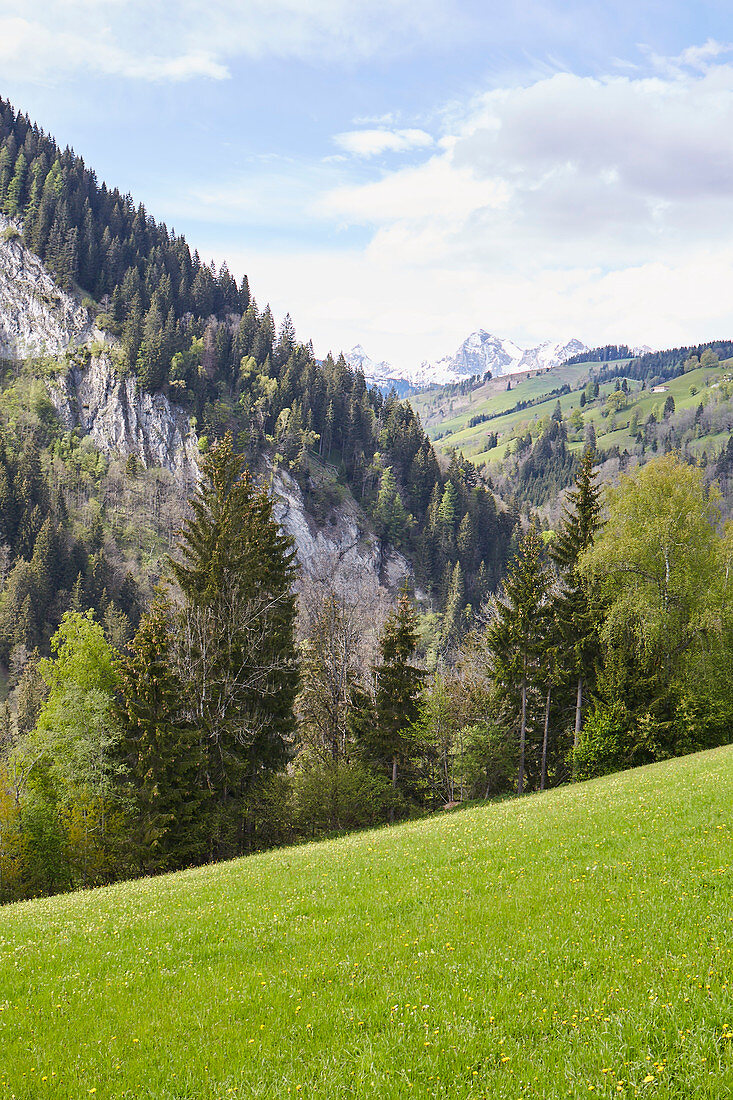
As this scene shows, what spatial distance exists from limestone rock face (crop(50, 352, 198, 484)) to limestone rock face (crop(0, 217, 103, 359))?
12.4 meters

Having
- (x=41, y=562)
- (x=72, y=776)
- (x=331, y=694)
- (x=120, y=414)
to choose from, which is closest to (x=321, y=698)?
(x=331, y=694)

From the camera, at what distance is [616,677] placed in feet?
126

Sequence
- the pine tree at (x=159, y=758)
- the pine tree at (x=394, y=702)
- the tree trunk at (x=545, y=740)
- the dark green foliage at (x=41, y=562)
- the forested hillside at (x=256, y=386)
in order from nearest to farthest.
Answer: the pine tree at (x=159, y=758), the pine tree at (x=394, y=702), the tree trunk at (x=545, y=740), the dark green foliage at (x=41, y=562), the forested hillside at (x=256, y=386)

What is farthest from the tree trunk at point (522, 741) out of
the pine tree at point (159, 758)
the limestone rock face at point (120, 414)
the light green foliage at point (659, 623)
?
the limestone rock face at point (120, 414)

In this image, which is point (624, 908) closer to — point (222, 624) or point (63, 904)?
point (63, 904)

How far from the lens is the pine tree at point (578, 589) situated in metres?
40.8

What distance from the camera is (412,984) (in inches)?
325

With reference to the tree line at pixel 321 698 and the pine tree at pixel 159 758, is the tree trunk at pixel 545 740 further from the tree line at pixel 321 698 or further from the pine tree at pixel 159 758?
the pine tree at pixel 159 758

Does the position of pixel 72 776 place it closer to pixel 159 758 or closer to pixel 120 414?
pixel 159 758

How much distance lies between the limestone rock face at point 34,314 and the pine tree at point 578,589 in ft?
531

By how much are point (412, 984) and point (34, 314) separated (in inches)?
7787

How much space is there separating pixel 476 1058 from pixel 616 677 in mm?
35235

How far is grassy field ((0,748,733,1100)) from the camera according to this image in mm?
6355

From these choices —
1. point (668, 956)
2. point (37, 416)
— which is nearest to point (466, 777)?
point (668, 956)
